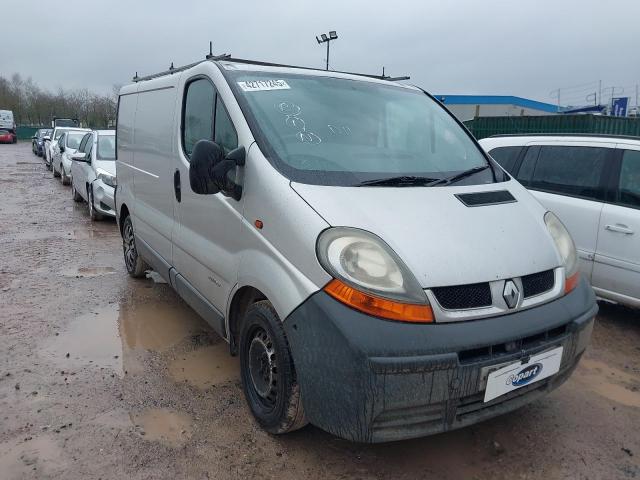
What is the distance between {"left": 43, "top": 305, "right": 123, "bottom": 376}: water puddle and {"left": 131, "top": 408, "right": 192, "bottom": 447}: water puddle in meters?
0.65

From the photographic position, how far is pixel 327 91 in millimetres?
3342

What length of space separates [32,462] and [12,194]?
12.4 m

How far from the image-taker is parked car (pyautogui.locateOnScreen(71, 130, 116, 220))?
895cm

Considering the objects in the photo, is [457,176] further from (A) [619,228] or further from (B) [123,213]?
(B) [123,213]

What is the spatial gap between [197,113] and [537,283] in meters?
2.43

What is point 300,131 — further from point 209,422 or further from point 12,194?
point 12,194

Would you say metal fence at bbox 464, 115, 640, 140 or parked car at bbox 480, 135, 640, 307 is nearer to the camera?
parked car at bbox 480, 135, 640, 307

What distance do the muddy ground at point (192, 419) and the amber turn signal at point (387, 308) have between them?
0.93 metres

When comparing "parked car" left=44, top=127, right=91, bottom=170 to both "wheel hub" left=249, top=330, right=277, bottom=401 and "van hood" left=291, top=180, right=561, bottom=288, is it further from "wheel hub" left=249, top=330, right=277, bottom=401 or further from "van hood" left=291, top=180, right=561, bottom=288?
"van hood" left=291, top=180, right=561, bottom=288

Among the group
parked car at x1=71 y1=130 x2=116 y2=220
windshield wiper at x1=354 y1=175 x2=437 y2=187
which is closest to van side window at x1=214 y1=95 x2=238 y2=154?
windshield wiper at x1=354 y1=175 x2=437 y2=187

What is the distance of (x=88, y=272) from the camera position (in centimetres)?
607

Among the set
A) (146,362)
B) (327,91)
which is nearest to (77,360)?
(146,362)

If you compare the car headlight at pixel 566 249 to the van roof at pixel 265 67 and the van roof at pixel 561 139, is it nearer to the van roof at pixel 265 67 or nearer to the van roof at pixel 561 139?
the van roof at pixel 265 67

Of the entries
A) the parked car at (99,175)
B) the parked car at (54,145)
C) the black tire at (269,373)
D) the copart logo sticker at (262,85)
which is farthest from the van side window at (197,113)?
the parked car at (54,145)
